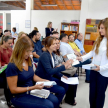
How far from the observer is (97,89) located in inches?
71.6

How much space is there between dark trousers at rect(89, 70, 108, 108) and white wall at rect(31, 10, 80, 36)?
6257 millimetres

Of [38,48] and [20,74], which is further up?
[38,48]

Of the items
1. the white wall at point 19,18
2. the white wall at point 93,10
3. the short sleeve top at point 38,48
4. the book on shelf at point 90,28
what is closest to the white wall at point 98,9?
the white wall at point 93,10

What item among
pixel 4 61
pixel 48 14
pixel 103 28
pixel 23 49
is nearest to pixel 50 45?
pixel 23 49

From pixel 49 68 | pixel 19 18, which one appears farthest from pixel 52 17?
pixel 49 68

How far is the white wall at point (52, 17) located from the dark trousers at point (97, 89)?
6.26 metres

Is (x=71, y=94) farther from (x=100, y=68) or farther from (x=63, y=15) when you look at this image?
(x=63, y=15)

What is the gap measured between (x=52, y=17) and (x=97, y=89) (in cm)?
683

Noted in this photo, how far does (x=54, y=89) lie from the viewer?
1.90 m

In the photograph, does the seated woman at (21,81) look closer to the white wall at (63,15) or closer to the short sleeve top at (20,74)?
the short sleeve top at (20,74)

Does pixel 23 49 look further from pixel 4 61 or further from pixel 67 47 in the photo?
pixel 67 47

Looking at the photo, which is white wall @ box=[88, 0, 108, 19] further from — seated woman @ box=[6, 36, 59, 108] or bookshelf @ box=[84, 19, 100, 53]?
seated woman @ box=[6, 36, 59, 108]

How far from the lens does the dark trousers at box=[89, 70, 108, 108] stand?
1.74 metres

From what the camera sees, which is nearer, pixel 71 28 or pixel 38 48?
pixel 38 48
